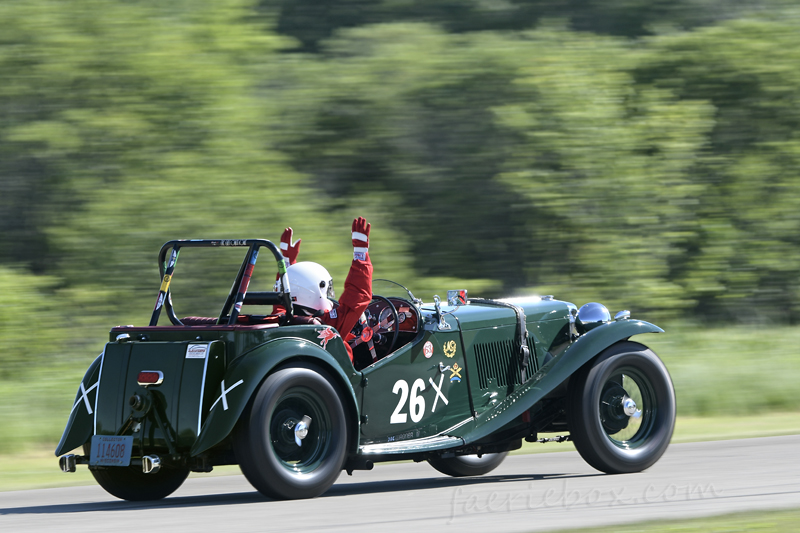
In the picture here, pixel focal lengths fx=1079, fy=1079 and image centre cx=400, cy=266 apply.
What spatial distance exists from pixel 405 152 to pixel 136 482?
14239 millimetres

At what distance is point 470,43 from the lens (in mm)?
21797

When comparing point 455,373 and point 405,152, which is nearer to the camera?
point 455,373

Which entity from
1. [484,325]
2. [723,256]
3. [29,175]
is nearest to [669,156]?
[723,256]

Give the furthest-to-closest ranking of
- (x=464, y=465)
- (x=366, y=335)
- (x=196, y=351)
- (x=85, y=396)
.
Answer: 1. (x=464, y=465)
2. (x=366, y=335)
3. (x=85, y=396)
4. (x=196, y=351)

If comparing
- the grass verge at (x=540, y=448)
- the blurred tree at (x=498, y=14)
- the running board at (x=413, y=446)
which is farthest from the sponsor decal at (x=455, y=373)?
the blurred tree at (x=498, y=14)

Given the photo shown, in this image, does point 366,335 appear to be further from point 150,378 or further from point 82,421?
point 82,421

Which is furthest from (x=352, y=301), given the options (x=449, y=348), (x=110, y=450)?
(x=110, y=450)

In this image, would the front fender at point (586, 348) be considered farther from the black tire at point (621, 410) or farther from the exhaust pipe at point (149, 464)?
the exhaust pipe at point (149, 464)

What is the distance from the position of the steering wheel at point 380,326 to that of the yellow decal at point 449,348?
0.37 metres

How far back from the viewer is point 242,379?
21.6ft

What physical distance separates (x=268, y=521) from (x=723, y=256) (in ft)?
59.2

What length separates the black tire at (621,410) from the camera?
7.85 m

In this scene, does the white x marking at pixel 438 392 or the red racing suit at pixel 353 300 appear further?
the white x marking at pixel 438 392

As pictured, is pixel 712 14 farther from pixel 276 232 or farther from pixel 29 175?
pixel 29 175
